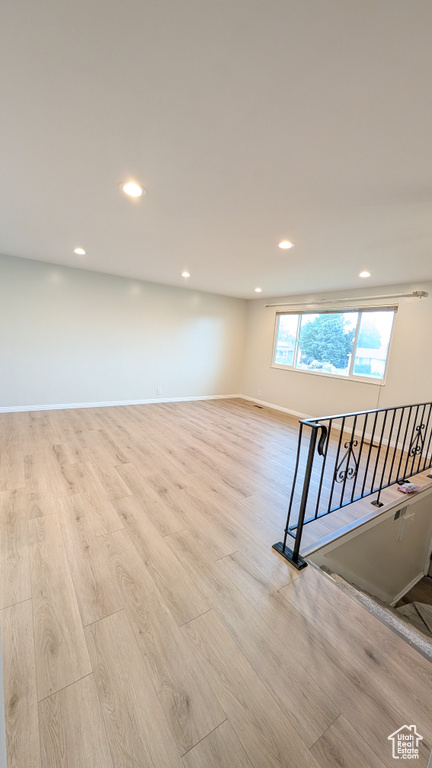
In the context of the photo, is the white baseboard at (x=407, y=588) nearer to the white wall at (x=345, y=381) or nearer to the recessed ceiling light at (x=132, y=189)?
the white wall at (x=345, y=381)

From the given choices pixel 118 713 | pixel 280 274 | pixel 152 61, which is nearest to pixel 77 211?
pixel 152 61

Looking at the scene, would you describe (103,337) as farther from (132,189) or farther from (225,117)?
(225,117)

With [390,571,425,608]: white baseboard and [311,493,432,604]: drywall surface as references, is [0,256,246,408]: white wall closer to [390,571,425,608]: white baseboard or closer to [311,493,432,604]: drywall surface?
[311,493,432,604]: drywall surface

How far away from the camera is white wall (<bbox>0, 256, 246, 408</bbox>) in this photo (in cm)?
436

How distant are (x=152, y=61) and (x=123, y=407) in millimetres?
4875

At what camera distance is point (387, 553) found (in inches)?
104

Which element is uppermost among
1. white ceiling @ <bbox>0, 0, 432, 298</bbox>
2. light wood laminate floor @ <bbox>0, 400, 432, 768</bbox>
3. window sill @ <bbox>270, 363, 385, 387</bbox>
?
white ceiling @ <bbox>0, 0, 432, 298</bbox>

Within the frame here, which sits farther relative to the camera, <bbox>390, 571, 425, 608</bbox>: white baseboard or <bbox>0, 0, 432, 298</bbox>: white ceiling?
Result: <bbox>390, 571, 425, 608</bbox>: white baseboard

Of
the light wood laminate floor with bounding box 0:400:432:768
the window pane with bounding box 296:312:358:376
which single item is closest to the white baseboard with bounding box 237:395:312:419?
the window pane with bounding box 296:312:358:376

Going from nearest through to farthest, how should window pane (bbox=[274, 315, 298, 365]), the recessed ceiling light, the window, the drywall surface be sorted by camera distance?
the recessed ceiling light < the drywall surface < the window < window pane (bbox=[274, 315, 298, 365])

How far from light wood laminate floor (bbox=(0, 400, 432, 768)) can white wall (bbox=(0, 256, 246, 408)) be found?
8.78 ft

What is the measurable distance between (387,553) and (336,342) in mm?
3343

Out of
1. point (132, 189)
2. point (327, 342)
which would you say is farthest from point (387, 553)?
point (132, 189)

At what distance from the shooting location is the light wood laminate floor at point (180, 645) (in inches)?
37.2
